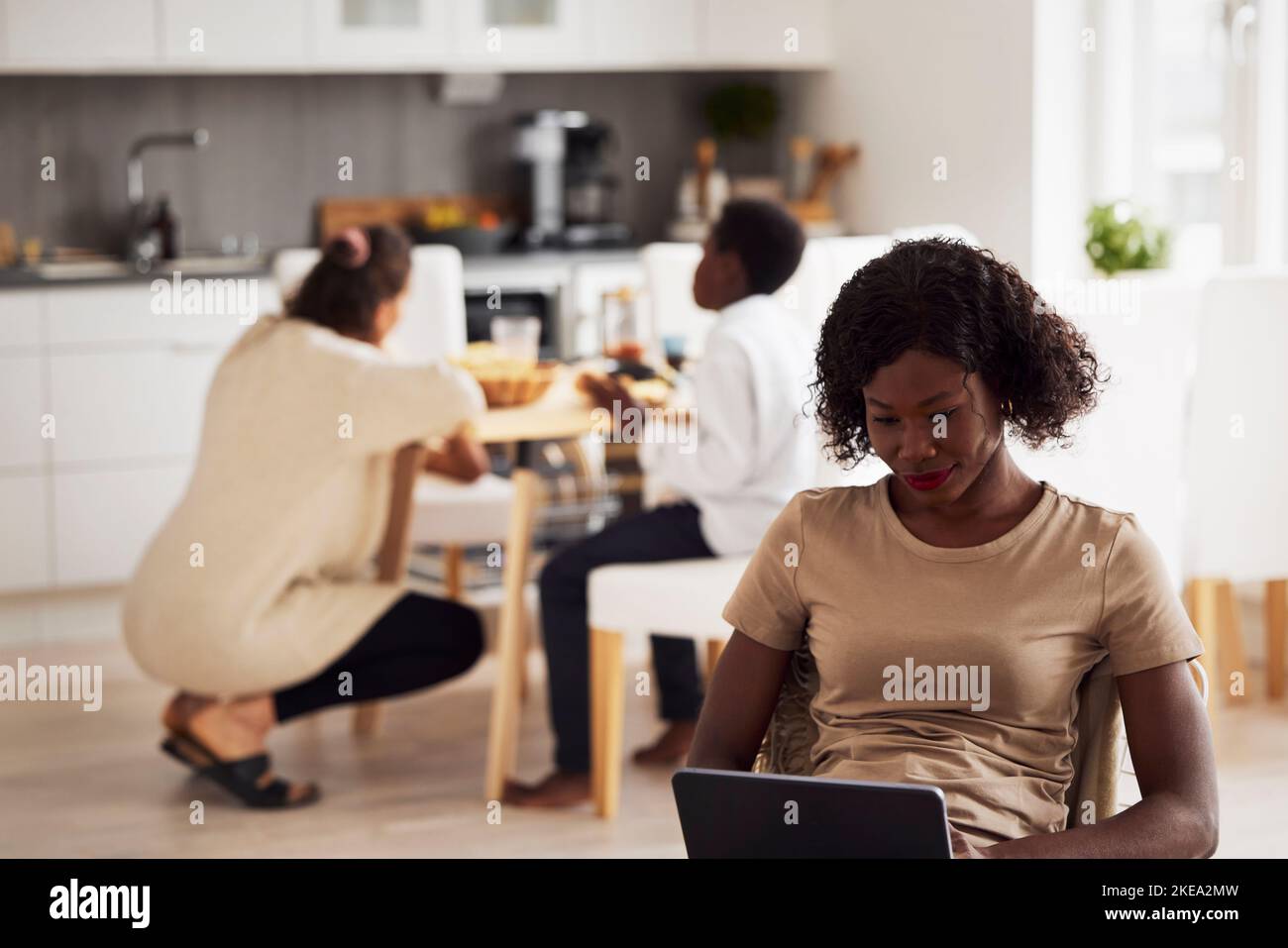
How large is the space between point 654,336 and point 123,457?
1.48 meters

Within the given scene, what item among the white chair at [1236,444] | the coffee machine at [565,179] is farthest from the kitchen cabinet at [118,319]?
the white chair at [1236,444]

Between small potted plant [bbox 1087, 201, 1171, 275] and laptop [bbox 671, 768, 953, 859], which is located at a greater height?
small potted plant [bbox 1087, 201, 1171, 275]

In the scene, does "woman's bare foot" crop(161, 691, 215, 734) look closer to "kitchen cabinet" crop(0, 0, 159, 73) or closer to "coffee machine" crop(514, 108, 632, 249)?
"kitchen cabinet" crop(0, 0, 159, 73)

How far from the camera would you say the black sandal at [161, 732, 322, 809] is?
9.80 feet

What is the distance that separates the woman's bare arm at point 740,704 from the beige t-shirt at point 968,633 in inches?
0.9

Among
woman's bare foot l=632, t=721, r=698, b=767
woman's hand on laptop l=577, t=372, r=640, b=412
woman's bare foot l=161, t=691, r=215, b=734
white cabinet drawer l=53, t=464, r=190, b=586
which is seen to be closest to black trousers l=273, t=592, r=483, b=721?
woman's bare foot l=161, t=691, r=215, b=734

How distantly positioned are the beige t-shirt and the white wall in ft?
10.1

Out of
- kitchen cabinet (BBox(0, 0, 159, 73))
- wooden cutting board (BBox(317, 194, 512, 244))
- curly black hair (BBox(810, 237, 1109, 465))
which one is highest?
kitchen cabinet (BBox(0, 0, 159, 73))

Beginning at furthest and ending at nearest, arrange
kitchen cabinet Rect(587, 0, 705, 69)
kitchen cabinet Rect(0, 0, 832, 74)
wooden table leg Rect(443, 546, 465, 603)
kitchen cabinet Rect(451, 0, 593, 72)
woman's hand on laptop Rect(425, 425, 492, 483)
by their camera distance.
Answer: kitchen cabinet Rect(587, 0, 705, 69)
kitchen cabinet Rect(451, 0, 593, 72)
kitchen cabinet Rect(0, 0, 832, 74)
wooden table leg Rect(443, 546, 465, 603)
woman's hand on laptop Rect(425, 425, 492, 483)

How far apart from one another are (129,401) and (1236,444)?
2770 mm

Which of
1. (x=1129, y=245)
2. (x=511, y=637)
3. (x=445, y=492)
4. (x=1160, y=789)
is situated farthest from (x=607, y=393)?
(x=1160, y=789)

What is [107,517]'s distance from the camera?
4.34 m

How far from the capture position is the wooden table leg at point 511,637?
2.99 meters
